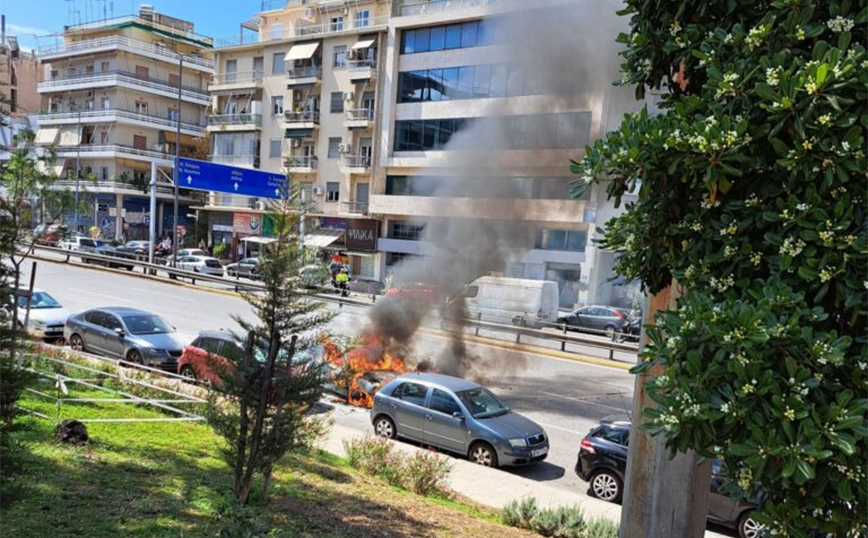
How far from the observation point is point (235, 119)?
43531 millimetres

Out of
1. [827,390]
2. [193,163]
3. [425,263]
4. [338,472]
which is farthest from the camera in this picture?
[193,163]

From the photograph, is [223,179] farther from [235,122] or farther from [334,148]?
[235,122]

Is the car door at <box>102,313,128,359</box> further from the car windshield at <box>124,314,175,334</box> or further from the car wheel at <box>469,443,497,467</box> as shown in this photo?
the car wheel at <box>469,443,497,467</box>

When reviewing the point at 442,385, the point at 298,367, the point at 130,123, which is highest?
the point at 130,123

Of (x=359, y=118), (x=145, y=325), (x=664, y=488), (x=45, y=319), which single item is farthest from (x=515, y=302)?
(x=359, y=118)

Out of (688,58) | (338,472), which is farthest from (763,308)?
(338,472)

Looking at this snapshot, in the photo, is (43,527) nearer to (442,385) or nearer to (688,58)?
(688,58)

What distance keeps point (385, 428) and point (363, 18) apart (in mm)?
33588

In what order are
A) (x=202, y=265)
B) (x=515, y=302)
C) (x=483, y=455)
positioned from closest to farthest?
(x=483, y=455) → (x=515, y=302) → (x=202, y=265)

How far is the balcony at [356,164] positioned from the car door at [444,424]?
27.6m

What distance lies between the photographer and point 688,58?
268cm

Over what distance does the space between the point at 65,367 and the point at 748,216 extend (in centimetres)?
1350

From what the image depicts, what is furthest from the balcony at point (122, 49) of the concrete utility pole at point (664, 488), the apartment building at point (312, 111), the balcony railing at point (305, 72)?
the concrete utility pole at point (664, 488)

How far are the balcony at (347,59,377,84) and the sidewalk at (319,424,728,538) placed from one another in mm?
30055
